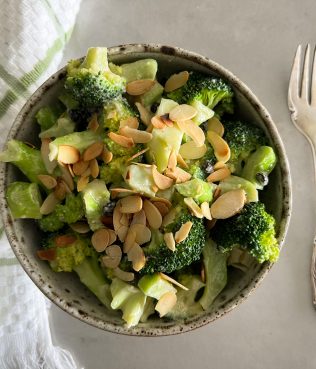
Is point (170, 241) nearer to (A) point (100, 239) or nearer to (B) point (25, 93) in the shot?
(A) point (100, 239)

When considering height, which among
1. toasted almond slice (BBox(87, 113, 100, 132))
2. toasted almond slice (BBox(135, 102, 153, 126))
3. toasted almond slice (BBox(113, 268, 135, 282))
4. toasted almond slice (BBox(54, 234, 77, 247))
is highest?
toasted almond slice (BBox(135, 102, 153, 126))

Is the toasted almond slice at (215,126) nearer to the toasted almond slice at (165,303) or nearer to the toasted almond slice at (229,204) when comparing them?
the toasted almond slice at (229,204)

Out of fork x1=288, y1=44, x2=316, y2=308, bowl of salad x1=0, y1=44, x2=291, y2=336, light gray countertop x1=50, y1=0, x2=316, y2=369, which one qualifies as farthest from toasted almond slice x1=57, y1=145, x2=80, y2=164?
fork x1=288, y1=44, x2=316, y2=308

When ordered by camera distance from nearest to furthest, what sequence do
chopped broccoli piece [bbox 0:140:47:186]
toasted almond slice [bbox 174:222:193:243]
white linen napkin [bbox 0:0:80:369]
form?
toasted almond slice [bbox 174:222:193:243]
chopped broccoli piece [bbox 0:140:47:186]
white linen napkin [bbox 0:0:80:369]

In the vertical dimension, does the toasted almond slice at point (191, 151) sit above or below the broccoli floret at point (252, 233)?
above

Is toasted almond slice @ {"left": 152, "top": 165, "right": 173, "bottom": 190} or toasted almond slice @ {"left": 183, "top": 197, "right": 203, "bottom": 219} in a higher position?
toasted almond slice @ {"left": 152, "top": 165, "right": 173, "bottom": 190}

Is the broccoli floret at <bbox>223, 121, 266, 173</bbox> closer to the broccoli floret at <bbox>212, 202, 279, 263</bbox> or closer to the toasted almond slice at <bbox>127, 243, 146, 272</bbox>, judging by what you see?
the broccoli floret at <bbox>212, 202, 279, 263</bbox>

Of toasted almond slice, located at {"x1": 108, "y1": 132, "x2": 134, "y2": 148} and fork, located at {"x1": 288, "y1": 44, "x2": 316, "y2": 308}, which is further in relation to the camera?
fork, located at {"x1": 288, "y1": 44, "x2": 316, "y2": 308}

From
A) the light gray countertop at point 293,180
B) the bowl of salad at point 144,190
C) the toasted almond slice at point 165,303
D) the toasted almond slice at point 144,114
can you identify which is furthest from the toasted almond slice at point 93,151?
the light gray countertop at point 293,180
